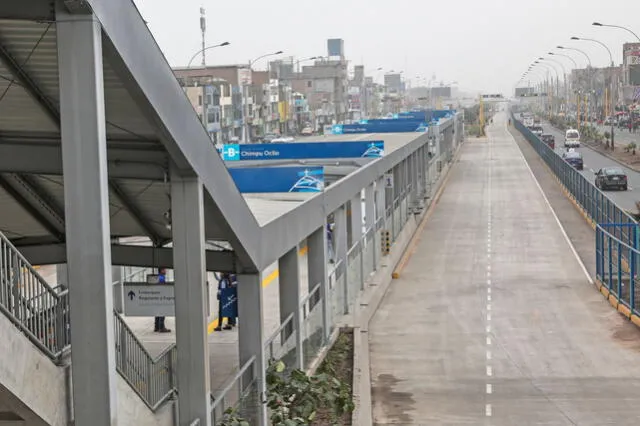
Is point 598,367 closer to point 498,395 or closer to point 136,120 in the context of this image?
point 498,395

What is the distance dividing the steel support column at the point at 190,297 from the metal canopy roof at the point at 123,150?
25 centimetres

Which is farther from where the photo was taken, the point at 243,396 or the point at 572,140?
the point at 572,140

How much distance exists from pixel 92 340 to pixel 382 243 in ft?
86.4

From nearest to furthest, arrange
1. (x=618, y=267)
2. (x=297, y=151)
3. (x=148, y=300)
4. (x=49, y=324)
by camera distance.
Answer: (x=49, y=324)
(x=148, y=300)
(x=618, y=267)
(x=297, y=151)

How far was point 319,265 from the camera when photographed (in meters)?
21.8

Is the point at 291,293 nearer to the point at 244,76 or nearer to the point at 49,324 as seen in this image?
the point at 49,324

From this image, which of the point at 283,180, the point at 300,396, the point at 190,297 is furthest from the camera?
the point at 283,180

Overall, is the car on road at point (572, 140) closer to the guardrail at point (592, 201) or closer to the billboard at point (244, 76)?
the guardrail at point (592, 201)

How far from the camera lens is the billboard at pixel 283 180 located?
68.1ft

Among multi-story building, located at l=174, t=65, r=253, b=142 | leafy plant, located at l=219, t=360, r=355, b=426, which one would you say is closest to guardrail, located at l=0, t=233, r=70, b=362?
leafy plant, located at l=219, t=360, r=355, b=426

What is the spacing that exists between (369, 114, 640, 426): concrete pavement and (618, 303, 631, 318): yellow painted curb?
9.2 inches

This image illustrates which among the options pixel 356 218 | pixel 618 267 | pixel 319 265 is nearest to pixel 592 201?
pixel 618 267

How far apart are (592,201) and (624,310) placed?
18.2m

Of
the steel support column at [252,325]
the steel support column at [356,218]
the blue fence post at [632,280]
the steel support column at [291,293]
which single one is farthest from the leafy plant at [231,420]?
the steel support column at [356,218]
